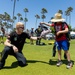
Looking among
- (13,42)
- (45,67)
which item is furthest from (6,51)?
(45,67)

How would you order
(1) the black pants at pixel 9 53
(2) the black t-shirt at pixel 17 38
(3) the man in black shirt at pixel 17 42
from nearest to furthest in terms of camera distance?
1. (1) the black pants at pixel 9 53
2. (3) the man in black shirt at pixel 17 42
3. (2) the black t-shirt at pixel 17 38

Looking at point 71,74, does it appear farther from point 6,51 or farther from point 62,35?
point 6,51

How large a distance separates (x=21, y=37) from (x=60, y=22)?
4.88ft

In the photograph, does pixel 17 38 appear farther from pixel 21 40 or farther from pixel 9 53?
pixel 9 53

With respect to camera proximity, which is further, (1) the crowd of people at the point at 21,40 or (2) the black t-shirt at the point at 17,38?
(2) the black t-shirt at the point at 17,38

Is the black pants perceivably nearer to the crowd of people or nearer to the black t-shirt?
the crowd of people

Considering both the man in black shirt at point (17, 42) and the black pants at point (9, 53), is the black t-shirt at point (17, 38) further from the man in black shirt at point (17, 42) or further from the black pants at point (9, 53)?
the black pants at point (9, 53)

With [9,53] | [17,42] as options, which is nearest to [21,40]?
[17,42]

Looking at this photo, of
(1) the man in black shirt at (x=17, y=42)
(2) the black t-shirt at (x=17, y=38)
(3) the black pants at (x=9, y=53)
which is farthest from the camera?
(2) the black t-shirt at (x=17, y=38)

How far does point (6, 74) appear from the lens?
7750 mm

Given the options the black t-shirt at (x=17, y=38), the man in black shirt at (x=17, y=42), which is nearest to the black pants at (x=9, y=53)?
the man in black shirt at (x=17, y=42)

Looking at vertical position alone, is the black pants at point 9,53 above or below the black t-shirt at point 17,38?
below

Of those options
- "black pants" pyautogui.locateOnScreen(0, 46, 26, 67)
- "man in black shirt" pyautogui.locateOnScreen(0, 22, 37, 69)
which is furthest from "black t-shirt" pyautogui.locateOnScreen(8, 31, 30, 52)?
"black pants" pyautogui.locateOnScreen(0, 46, 26, 67)

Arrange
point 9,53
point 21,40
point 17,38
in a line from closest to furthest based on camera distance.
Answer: point 9,53 → point 17,38 → point 21,40
